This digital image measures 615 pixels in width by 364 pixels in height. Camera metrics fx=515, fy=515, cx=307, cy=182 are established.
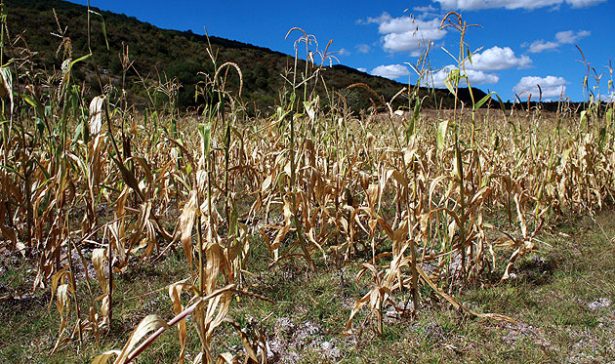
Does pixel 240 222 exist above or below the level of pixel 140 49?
below

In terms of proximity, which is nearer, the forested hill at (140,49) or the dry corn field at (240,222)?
the dry corn field at (240,222)

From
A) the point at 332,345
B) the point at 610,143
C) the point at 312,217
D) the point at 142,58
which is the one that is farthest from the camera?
the point at 142,58

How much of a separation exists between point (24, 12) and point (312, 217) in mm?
31262

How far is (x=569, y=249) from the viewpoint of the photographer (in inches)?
117

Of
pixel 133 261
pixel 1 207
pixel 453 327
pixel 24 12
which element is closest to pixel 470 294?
pixel 453 327

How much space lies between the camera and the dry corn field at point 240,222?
1785 millimetres

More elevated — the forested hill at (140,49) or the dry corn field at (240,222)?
the forested hill at (140,49)

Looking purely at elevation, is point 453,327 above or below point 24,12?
below

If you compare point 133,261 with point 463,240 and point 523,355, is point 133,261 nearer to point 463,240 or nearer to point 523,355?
point 463,240

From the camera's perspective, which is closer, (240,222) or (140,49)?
(240,222)

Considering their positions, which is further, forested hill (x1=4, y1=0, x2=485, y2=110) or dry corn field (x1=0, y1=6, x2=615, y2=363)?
forested hill (x1=4, y1=0, x2=485, y2=110)

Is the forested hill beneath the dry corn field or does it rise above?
above

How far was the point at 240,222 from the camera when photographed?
2.73 meters

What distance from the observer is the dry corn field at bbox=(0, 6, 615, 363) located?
70.3 inches
